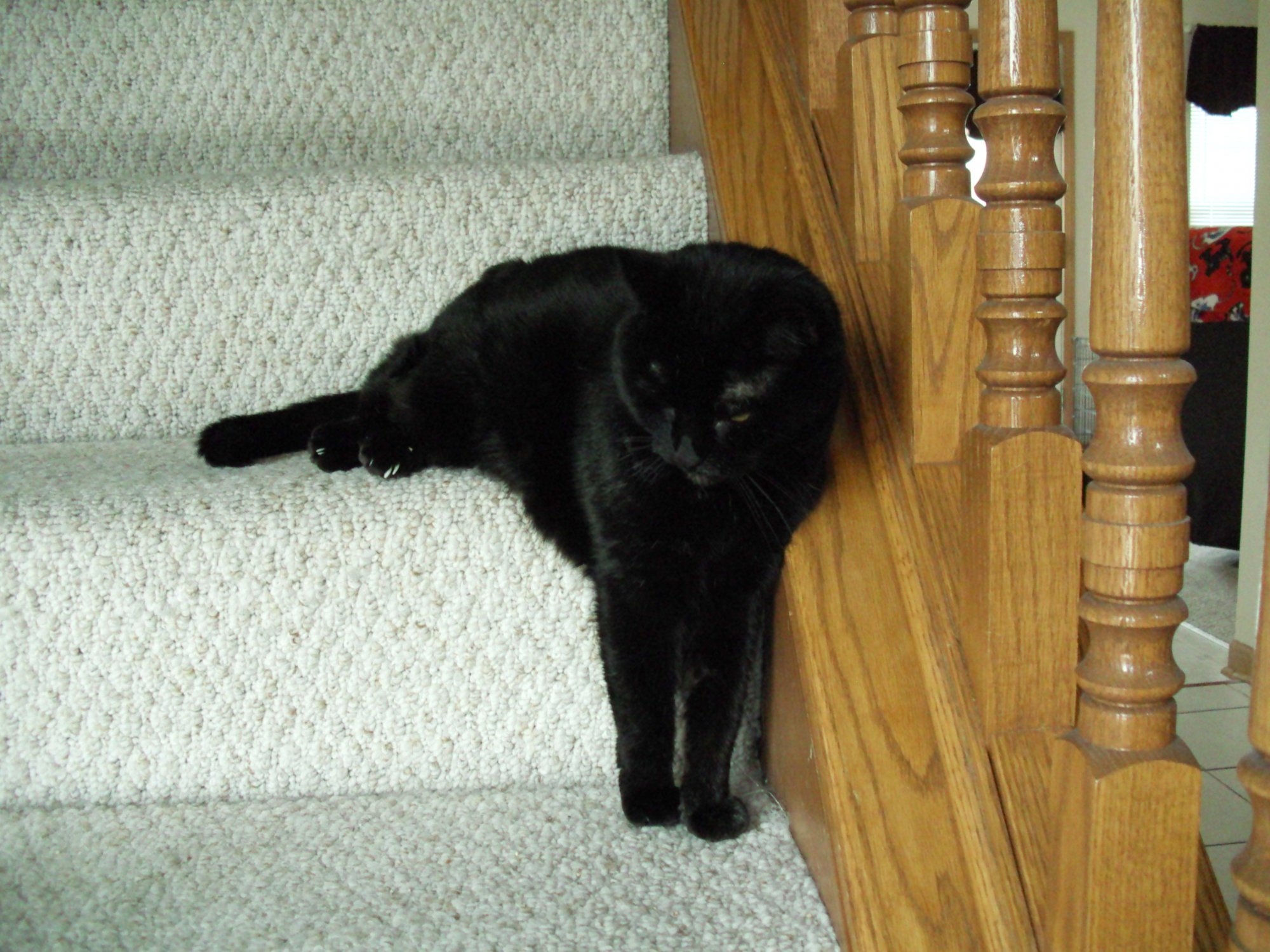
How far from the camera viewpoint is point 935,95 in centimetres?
76

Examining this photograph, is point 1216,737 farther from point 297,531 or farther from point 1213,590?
point 297,531

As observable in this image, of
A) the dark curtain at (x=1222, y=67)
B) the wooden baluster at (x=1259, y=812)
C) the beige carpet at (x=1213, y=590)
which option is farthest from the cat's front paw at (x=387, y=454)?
the dark curtain at (x=1222, y=67)

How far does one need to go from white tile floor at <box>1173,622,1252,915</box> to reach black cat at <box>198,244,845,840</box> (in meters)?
0.84

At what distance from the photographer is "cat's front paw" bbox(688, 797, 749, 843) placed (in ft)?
2.86

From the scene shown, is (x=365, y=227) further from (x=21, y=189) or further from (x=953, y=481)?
(x=953, y=481)

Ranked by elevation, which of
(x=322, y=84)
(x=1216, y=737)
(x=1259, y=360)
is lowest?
(x=1216, y=737)

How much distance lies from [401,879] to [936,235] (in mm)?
656

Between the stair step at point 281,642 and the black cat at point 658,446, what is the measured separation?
0.21 ft

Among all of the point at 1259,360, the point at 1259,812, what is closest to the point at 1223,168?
the point at 1259,360

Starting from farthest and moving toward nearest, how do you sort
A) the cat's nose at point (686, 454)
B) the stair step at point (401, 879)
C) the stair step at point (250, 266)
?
the stair step at point (250, 266) < the cat's nose at point (686, 454) < the stair step at point (401, 879)

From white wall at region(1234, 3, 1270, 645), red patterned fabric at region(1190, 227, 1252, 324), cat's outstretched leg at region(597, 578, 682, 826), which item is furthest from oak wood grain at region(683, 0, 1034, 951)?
red patterned fabric at region(1190, 227, 1252, 324)

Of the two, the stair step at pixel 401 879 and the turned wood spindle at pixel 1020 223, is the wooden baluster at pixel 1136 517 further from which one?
the stair step at pixel 401 879

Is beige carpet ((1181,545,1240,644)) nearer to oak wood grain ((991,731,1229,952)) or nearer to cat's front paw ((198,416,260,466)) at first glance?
oak wood grain ((991,731,1229,952))

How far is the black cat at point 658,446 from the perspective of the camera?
0.85 meters
